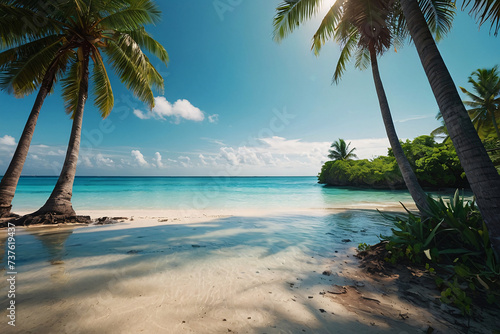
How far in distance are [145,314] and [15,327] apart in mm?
1092

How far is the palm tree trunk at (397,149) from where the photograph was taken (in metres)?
4.60

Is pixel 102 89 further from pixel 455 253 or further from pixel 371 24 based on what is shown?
pixel 455 253

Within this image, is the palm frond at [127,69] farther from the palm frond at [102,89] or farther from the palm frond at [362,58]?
the palm frond at [362,58]

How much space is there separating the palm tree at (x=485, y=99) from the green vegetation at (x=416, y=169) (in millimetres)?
5020

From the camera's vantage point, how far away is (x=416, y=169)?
23.7 m

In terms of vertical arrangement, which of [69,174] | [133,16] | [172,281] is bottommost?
[172,281]

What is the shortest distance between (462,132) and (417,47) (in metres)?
1.73

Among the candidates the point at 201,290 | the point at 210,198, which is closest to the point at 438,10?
the point at 201,290

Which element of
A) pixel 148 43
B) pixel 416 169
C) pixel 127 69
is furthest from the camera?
pixel 416 169

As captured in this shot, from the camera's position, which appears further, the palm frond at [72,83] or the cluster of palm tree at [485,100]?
the cluster of palm tree at [485,100]

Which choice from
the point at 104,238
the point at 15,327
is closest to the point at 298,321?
the point at 15,327

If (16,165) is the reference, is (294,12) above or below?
above

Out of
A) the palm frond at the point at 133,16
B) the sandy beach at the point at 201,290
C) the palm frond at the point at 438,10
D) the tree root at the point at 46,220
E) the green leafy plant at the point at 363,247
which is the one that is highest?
the palm frond at the point at 133,16

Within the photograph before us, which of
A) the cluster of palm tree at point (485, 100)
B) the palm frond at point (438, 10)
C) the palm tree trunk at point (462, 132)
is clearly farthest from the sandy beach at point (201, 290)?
the cluster of palm tree at point (485, 100)
